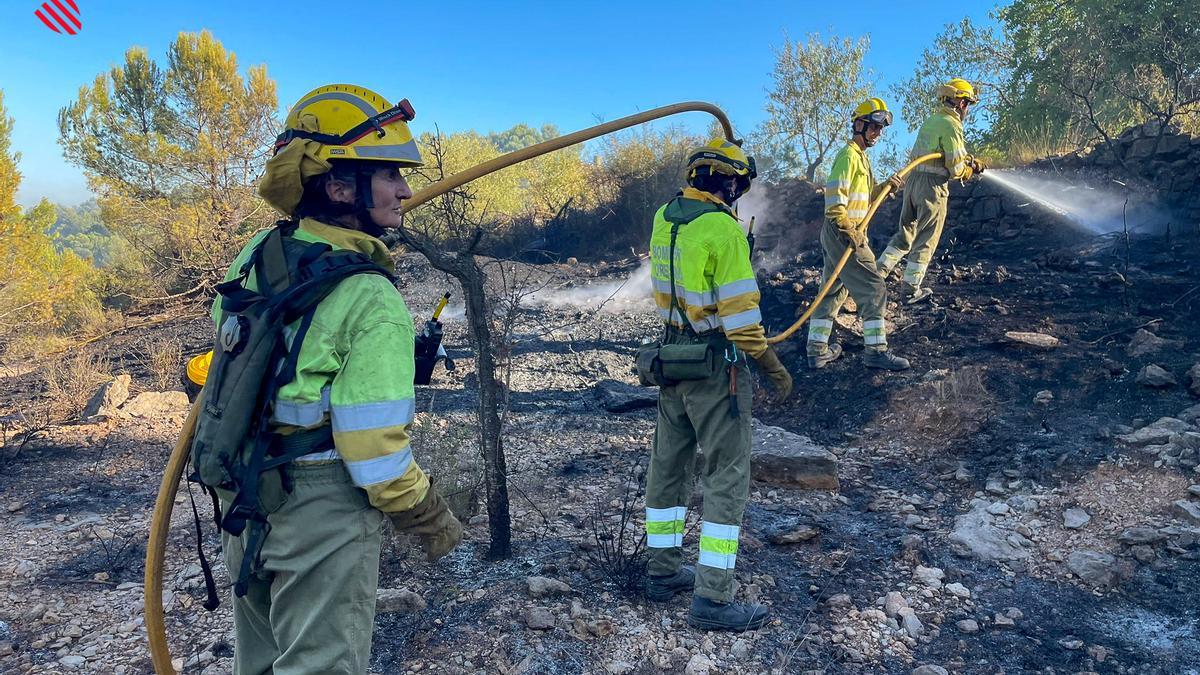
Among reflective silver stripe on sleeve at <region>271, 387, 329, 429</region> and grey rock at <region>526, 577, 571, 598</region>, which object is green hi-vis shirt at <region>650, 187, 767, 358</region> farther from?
reflective silver stripe on sleeve at <region>271, 387, 329, 429</region>

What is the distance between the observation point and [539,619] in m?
3.23

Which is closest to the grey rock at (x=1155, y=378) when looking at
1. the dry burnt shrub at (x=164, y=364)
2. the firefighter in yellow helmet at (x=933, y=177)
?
the firefighter in yellow helmet at (x=933, y=177)

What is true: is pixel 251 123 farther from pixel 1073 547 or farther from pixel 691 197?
pixel 1073 547

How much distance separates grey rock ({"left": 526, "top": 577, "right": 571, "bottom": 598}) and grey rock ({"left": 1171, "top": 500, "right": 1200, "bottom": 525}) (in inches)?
132

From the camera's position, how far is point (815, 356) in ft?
22.5

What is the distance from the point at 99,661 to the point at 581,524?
95.1 inches

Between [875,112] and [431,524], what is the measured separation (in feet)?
17.1

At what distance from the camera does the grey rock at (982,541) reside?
3.87 metres

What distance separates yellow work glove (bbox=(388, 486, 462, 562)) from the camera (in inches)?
78.5

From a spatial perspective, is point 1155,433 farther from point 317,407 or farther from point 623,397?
point 317,407

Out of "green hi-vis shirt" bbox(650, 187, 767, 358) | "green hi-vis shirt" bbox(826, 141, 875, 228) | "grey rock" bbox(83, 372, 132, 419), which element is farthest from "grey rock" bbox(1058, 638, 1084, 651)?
"grey rock" bbox(83, 372, 132, 419)

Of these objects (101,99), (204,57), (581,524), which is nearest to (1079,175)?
(581,524)

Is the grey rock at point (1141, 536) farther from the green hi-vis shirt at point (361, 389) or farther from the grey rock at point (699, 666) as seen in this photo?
the green hi-vis shirt at point (361, 389)

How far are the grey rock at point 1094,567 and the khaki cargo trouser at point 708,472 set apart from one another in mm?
1831
